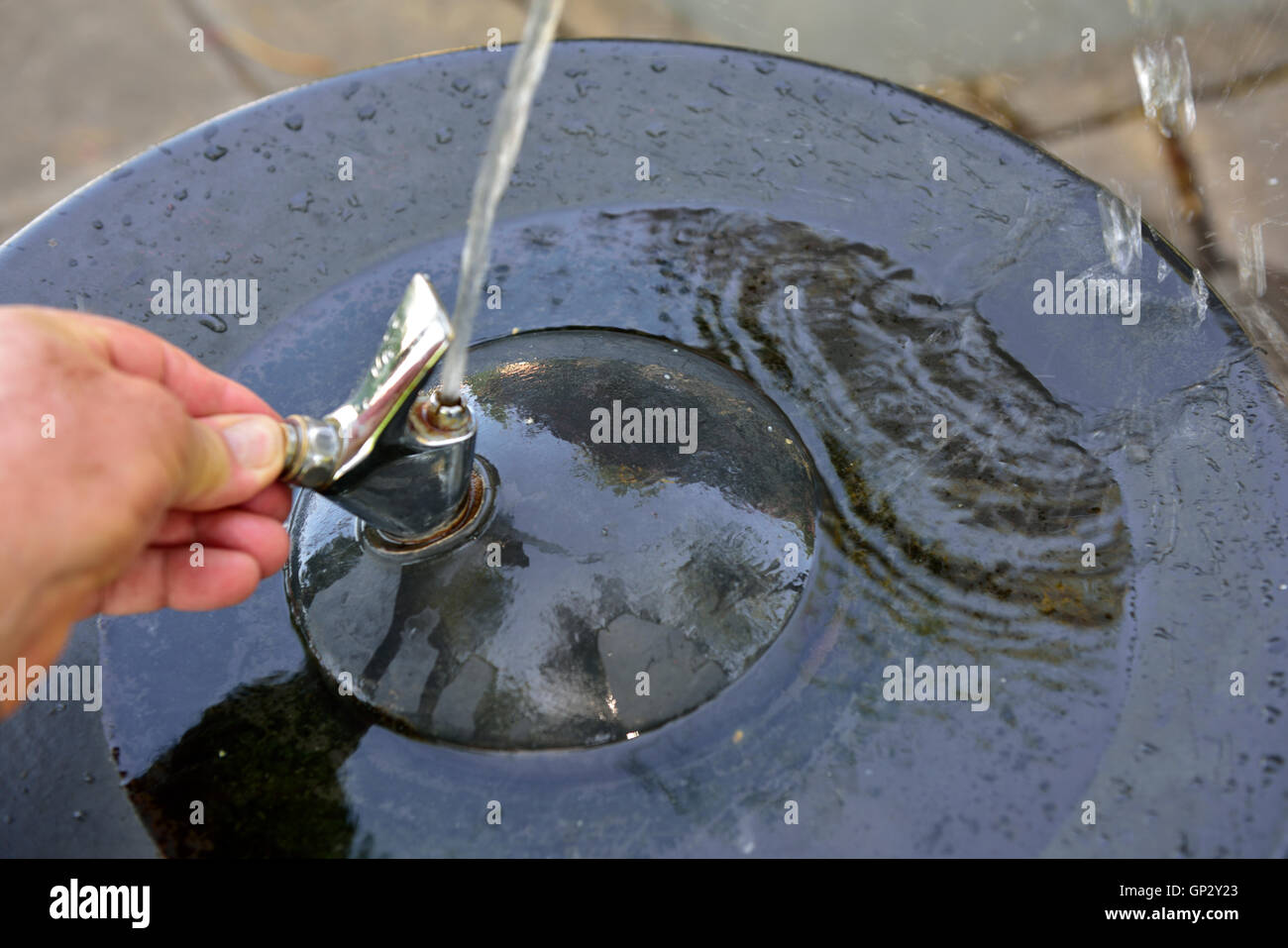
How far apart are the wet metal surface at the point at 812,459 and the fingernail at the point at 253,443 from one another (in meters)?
0.20

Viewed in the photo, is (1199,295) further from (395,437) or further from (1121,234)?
(395,437)

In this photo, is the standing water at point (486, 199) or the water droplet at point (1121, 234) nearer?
the standing water at point (486, 199)

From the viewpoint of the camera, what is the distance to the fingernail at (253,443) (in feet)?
2.74

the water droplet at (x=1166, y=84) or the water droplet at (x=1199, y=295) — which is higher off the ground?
the water droplet at (x=1166, y=84)

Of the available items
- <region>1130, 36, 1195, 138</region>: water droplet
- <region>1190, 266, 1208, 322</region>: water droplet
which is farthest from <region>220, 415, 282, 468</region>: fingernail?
<region>1130, 36, 1195, 138</region>: water droplet

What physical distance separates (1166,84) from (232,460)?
2879 millimetres

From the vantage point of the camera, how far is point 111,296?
1.12m

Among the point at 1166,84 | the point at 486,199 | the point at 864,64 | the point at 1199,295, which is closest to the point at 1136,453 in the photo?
the point at 1199,295

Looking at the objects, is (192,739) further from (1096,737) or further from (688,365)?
(1096,737)

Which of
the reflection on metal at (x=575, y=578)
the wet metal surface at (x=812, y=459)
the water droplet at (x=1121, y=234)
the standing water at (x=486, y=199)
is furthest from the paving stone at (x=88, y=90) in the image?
the water droplet at (x=1121, y=234)

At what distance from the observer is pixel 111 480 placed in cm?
72

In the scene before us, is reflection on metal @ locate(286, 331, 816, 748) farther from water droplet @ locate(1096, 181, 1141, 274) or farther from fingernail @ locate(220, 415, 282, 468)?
water droplet @ locate(1096, 181, 1141, 274)

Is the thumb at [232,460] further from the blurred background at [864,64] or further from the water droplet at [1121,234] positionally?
the blurred background at [864,64]

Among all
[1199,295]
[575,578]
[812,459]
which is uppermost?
[1199,295]
